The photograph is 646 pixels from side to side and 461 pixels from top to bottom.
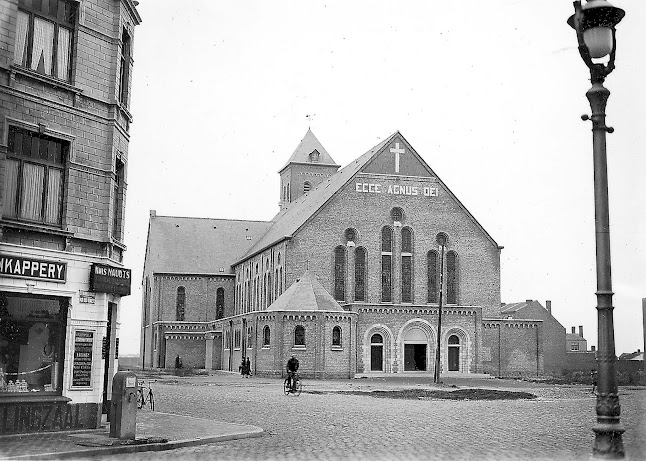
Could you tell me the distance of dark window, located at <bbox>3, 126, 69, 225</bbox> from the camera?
16422 mm

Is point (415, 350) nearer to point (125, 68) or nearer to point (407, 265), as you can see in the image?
point (407, 265)

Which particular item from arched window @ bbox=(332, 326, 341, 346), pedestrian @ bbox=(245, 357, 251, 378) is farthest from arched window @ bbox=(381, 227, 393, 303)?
pedestrian @ bbox=(245, 357, 251, 378)

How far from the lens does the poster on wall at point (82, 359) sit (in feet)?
56.7

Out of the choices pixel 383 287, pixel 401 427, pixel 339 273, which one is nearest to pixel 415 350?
pixel 383 287

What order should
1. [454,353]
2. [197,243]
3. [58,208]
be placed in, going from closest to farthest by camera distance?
1. [58,208]
2. [454,353]
3. [197,243]

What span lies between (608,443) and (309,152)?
86793mm

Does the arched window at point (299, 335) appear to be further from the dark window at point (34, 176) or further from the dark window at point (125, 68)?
the dark window at point (34, 176)

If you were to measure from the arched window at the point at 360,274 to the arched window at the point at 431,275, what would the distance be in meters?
5.01

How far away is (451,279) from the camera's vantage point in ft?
206

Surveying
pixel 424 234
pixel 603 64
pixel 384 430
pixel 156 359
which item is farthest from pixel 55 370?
pixel 156 359

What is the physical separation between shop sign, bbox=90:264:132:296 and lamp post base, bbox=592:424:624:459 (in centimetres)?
1107

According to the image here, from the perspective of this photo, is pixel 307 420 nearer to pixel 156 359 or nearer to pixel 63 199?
pixel 63 199

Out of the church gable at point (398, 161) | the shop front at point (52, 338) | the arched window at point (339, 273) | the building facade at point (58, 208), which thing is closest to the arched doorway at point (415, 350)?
the arched window at point (339, 273)

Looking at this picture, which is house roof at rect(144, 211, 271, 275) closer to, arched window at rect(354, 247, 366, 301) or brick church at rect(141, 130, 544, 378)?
brick church at rect(141, 130, 544, 378)
